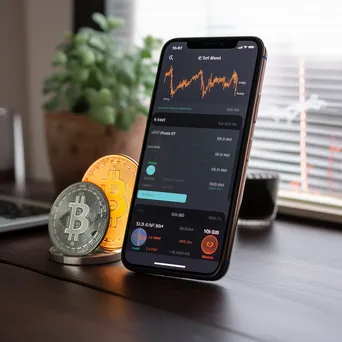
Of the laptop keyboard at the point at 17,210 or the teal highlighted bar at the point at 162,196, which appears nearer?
the teal highlighted bar at the point at 162,196

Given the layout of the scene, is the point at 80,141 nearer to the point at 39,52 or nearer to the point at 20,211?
the point at 20,211

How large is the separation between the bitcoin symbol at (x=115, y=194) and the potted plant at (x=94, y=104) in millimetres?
303

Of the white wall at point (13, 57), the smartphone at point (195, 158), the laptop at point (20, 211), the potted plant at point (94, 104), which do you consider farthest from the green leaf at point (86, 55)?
the white wall at point (13, 57)

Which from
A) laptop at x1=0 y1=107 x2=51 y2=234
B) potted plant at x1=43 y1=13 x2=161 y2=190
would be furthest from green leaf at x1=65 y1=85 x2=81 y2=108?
laptop at x1=0 y1=107 x2=51 y2=234

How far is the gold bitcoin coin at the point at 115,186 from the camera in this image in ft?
2.50

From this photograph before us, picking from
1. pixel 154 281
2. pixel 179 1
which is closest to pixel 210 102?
pixel 154 281

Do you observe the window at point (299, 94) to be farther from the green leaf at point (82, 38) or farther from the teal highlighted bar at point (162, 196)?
the teal highlighted bar at point (162, 196)

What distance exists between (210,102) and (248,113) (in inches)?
2.1

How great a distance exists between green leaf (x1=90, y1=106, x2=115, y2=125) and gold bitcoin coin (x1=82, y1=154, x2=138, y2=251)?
0.28 m

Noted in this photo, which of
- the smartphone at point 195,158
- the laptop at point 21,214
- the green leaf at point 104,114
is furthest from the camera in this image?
the green leaf at point 104,114

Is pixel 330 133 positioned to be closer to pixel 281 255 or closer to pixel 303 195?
pixel 303 195

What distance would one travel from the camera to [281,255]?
31.3 inches

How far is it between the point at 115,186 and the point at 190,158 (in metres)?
0.11

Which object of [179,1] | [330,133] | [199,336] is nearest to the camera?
[199,336]
